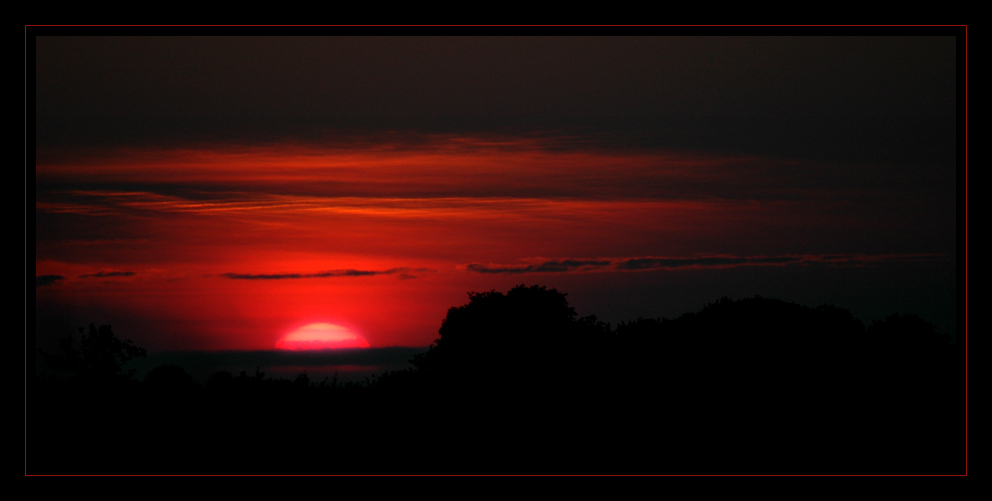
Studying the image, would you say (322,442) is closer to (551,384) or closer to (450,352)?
(551,384)

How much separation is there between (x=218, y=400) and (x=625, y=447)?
10.1 metres

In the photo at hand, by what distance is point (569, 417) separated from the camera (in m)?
21.0

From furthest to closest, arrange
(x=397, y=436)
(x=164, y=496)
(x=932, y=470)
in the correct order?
1. (x=397, y=436)
2. (x=932, y=470)
3. (x=164, y=496)

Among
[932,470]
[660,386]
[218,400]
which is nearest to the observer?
[932,470]

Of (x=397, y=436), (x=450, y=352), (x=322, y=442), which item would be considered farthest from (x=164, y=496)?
(x=450, y=352)

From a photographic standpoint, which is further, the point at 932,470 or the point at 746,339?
the point at 746,339

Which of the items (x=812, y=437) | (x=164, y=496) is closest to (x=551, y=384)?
(x=812, y=437)

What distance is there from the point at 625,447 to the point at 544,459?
2038 millimetres

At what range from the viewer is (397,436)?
19.7 meters

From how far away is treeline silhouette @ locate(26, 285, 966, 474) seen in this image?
1902cm

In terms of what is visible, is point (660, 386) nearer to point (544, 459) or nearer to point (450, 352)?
point (544, 459)

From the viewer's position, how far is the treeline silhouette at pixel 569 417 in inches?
749
